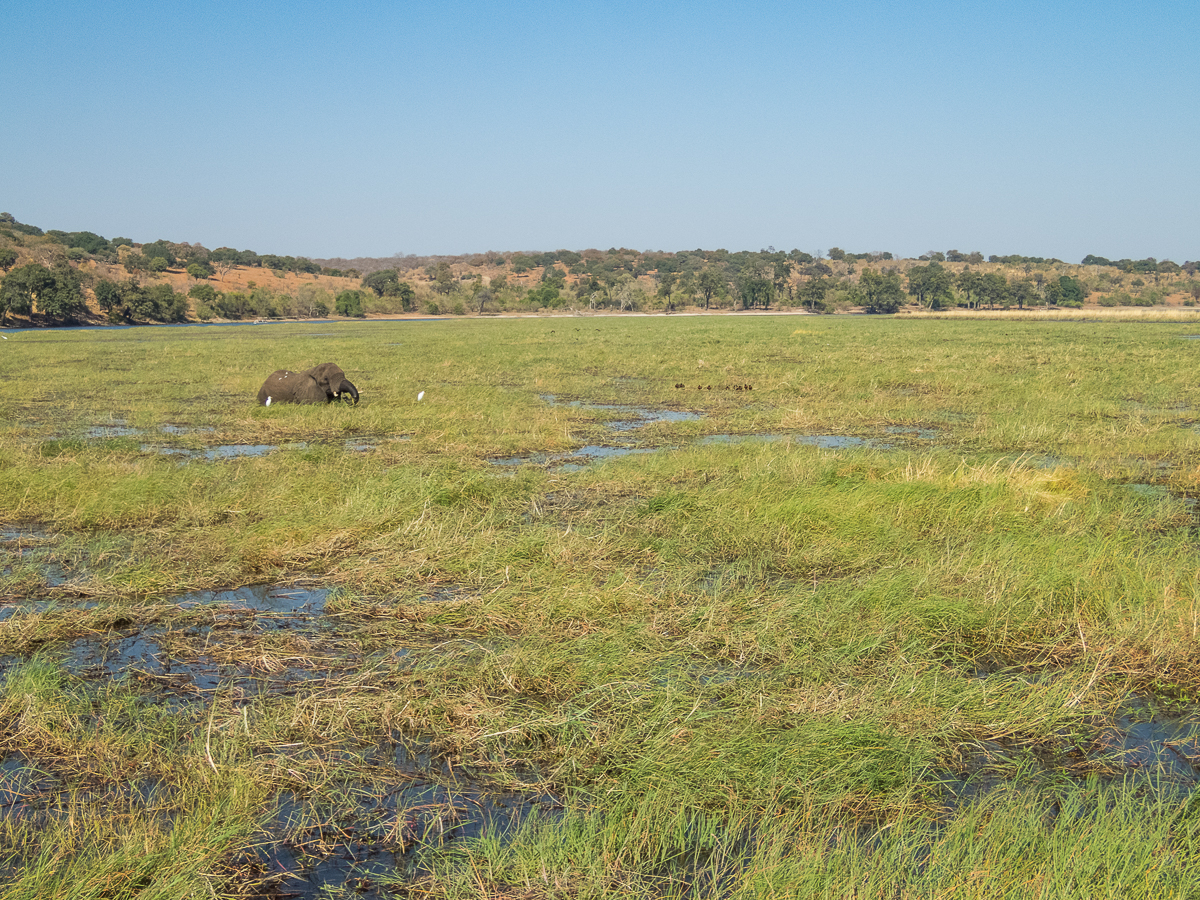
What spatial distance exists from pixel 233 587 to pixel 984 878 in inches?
226

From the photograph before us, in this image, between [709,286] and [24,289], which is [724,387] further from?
[709,286]

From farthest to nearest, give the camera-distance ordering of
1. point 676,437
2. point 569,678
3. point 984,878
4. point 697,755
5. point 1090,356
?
point 1090,356 → point 676,437 → point 569,678 → point 697,755 → point 984,878

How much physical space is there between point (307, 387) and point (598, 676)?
47.4 ft

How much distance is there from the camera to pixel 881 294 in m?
Answer: 139

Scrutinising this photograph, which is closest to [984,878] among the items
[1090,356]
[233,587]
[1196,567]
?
[1196,567]

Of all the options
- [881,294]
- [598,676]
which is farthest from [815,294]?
[598,676]

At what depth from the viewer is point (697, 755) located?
4.32 metres

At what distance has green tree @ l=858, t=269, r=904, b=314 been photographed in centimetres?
13925

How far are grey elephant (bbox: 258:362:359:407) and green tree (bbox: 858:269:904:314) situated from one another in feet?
433

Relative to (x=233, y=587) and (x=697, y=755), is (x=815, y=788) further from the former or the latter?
(x=233, y=587)

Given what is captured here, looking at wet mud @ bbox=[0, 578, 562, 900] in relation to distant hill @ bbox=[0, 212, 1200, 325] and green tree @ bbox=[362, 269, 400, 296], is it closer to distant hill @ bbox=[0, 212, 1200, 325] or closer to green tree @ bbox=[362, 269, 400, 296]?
distant hill @ bbox=[0, 212, 1200, 325]

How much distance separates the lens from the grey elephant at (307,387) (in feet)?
59.6

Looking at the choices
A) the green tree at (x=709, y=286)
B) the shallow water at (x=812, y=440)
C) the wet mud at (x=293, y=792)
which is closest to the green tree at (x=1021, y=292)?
the green tree at (x=709, y=286)

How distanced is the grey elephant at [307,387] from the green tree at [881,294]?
131895 millimetres
